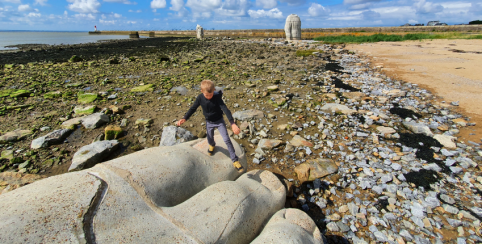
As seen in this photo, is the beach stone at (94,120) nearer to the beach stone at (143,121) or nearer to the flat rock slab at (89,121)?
the flat rock slab at (89,121)

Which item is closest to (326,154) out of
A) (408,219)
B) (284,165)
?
(284,165)

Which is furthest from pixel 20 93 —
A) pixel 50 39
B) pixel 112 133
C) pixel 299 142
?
pixel 50 39

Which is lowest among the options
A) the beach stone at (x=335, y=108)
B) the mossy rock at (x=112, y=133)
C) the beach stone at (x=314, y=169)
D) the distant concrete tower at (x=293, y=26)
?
the beach stone at (x=314, y=169)

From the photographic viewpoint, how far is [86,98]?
759 cm

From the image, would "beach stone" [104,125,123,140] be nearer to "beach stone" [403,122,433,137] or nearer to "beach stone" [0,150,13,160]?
"beach stone" [0,150,13,160]

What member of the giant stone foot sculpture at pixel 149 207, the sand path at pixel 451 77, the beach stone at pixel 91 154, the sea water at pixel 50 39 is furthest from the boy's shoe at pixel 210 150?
the sea water at pixel 50 39

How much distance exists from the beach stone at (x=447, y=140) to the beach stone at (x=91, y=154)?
→ 291 inches

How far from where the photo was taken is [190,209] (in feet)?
7.45

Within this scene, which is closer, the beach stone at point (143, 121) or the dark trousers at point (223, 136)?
the dark trousers at point (223, 136)

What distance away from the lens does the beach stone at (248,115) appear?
20.4 ft

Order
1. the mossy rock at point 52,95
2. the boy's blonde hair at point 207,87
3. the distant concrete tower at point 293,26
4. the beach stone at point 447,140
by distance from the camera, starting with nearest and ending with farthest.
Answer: the boy's blonde hair at point 207,87 < the beach stone at point 447,140 < the mossy rock at point 52,95 < the distant concrete tower at point 293,26

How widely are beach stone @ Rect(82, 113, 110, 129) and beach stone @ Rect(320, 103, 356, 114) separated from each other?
650 centimetres

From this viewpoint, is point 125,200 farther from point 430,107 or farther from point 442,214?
point 430,107

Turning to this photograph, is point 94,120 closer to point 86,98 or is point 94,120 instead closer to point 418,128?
point 86,98
